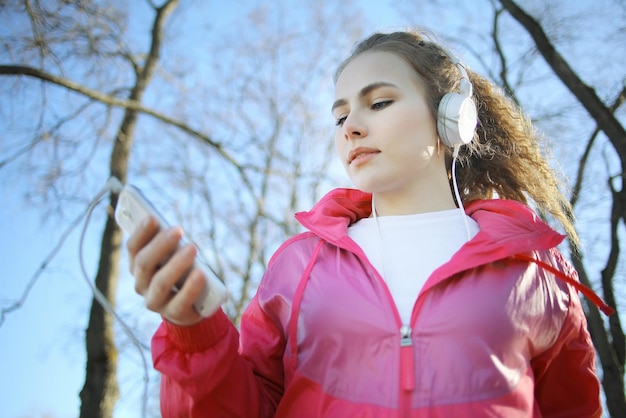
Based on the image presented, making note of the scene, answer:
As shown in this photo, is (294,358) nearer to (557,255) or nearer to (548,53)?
(557,255)

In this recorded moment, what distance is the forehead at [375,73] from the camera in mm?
1687

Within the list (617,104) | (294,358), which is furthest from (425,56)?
(617,104)

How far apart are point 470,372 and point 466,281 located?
0.77 feet

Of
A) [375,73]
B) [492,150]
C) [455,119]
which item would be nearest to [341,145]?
[375,73]

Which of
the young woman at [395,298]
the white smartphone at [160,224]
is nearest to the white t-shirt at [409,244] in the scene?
the young woman at [395,298]

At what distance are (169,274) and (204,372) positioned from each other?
0.90ft

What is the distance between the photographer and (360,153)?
164 cm

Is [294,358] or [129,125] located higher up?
[129,125]

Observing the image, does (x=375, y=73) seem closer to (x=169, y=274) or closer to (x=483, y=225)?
(x=483, y=225)

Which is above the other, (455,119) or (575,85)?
(575,85)

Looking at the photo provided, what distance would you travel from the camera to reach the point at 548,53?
399 centimetres

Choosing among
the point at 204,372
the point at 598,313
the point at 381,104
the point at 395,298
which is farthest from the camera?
the point at 598,313

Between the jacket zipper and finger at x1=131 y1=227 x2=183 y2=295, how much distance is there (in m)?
0.59

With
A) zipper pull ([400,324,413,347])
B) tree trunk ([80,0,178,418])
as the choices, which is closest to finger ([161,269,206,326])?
zipper pull ([400,324,413,347])
